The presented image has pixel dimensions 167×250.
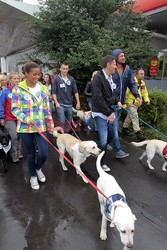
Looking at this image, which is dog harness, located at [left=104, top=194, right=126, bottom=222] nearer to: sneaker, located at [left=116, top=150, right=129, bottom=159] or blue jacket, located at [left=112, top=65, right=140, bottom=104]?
sneaker, located at [left=116, top=150, right=129, bottom=159]

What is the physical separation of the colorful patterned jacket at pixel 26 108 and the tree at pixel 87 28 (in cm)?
509

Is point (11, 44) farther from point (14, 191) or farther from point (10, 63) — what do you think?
point (14, 191)

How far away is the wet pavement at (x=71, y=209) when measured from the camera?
285cm

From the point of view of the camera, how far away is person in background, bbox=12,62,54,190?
3.51 m

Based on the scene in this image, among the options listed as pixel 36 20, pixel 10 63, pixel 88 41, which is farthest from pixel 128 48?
pixel 10 63

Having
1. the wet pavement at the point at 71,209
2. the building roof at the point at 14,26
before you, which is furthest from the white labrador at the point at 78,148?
the building roof at the point at 14,26

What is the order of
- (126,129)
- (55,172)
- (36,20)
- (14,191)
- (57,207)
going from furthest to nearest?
(36,20) → (126,129) → (55,172) → (14,191) → (57,207)

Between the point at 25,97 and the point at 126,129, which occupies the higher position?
the point at 25,97

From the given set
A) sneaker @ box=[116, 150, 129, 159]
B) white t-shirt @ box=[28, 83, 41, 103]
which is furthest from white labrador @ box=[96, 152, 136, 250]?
sneaker @ box=[116, 150, 129, 159]

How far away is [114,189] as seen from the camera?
273 centimetres

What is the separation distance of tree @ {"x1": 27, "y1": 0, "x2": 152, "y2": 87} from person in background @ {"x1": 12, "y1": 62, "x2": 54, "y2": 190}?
16.6 ft

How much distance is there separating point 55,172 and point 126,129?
297 centimetres

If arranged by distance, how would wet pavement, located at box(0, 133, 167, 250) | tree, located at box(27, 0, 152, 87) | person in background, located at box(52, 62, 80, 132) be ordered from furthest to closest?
tree, located at box(27, 0, 152, 87)
person in background, located at box(52, 62, 80, 132)
wet pavement, located at box(0, 133, 167, 250)

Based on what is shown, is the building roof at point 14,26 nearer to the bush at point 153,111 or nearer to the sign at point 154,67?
the sign at point 154,67
